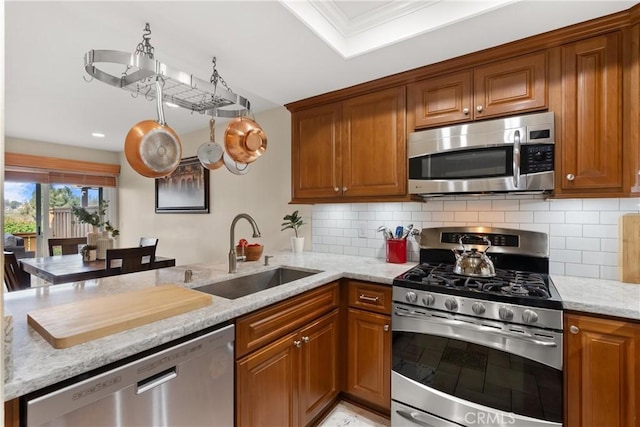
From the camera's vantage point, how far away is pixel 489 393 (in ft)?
4.95

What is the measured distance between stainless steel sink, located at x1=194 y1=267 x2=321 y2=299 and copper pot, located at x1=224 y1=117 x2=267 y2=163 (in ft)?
2.44

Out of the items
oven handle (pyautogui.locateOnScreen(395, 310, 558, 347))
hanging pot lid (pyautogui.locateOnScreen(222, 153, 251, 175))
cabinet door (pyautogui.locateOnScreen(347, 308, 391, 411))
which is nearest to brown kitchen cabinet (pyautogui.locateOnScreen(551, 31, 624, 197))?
oven handle (pyautogui.locateOnScreen(395, 310, 558, 347))

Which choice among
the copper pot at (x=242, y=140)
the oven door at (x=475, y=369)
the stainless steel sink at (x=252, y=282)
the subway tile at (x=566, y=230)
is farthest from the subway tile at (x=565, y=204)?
→ the copper pot at (x=242, y=140)

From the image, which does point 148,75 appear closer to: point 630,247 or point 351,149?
point 351,149

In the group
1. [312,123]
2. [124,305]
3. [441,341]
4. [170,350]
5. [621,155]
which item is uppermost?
[312,123]

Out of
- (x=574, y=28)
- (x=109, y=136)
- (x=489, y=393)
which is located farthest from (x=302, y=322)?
(x=109, y=136)

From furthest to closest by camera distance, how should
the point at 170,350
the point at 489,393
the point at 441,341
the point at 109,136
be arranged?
the point at 109,136
the point at 441,341
the point at 489,393
the point at 170,350

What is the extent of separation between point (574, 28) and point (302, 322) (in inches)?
82.5

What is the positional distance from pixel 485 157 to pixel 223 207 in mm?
2845

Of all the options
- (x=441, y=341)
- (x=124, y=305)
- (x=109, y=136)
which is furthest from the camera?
(x=109, y=136)

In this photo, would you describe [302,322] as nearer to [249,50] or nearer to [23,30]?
[249,50]

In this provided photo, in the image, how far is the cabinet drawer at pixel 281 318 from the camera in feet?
4.32

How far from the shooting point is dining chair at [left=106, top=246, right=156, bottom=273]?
2652 mm

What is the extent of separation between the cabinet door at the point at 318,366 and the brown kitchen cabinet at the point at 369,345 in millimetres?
109
